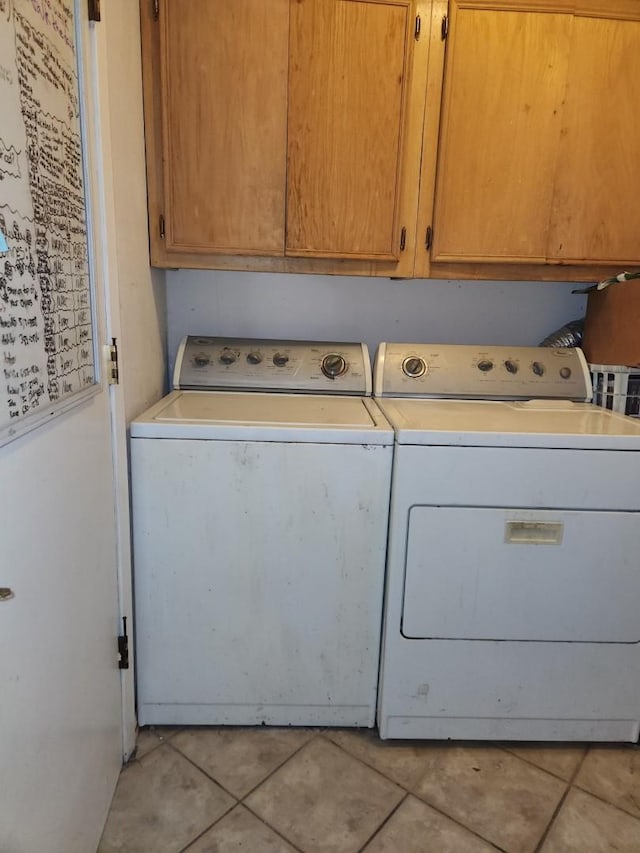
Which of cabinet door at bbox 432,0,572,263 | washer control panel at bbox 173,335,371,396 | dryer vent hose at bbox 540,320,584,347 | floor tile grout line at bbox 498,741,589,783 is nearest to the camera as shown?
floor tile grout line at bbox 498,741,589,783

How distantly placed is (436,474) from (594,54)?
1381 millimetres

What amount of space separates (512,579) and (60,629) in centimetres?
112

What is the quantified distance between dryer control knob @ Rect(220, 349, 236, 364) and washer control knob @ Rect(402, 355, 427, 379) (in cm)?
60

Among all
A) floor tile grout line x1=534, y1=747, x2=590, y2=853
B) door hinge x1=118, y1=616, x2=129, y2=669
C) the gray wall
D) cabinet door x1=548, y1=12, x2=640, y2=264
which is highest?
cabinet door x1=548, y1=12, x2=640, y2=264

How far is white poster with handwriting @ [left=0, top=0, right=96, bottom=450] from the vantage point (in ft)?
2.52

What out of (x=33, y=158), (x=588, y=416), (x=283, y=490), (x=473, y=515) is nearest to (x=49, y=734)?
(x=283, y=490)

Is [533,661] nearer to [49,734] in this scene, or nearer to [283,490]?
[283,490]

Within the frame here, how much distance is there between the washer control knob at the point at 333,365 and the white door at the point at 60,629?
31.4 inches

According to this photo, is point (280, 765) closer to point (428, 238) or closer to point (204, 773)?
point (204, 773)

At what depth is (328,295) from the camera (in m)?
2.11

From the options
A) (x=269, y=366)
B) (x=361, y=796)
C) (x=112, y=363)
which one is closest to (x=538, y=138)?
(x=269, y=366)

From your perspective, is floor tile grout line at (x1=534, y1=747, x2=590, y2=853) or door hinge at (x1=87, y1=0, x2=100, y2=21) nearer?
door hinge at (x1=87, y1=0, x2=100, y2=21)

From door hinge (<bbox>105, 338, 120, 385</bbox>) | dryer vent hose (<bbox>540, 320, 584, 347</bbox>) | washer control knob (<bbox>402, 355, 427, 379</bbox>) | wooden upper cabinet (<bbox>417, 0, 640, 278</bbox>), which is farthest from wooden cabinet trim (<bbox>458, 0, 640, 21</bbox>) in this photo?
door hinge (<bbox>105, 338, 120, 385</bbox>)

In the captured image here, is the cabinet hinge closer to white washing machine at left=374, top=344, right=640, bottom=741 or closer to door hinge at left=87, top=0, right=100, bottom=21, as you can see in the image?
white washing machine at left=374, top=344, right=640, bottom=741
